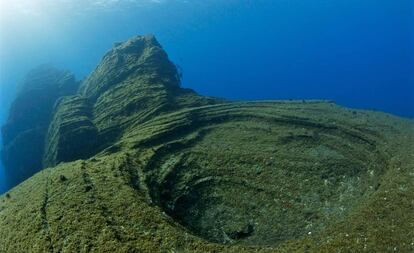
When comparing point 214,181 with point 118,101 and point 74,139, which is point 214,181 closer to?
point 74,139

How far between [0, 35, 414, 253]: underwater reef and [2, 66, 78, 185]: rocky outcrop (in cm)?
1814

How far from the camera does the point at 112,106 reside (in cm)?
4897

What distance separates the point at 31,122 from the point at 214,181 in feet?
178

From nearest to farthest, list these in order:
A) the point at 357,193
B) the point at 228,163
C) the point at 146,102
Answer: the point at 357,193 < the point at 228,163 < the point at 146,102

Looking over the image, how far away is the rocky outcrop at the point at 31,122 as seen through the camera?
213 ft

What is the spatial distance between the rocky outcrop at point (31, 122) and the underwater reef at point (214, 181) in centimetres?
1814

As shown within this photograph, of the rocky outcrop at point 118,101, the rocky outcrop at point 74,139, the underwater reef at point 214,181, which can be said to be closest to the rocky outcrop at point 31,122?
the rocky outcrop at point 118,101

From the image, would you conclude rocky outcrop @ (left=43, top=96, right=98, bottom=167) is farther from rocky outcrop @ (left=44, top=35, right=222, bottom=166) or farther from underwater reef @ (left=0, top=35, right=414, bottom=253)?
underwater reef @ (left=0, top=35, right=414, bottom=253)

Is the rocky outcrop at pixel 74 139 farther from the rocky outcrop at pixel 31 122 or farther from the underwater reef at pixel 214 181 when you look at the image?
the rocky outcrop at pixel 31 122

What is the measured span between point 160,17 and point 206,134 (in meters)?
141

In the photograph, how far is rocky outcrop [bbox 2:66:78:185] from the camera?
64.9m

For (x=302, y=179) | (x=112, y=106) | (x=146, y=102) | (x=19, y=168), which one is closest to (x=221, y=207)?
(x=302, y=179)

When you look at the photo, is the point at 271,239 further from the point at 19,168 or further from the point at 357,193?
the point at 19,168

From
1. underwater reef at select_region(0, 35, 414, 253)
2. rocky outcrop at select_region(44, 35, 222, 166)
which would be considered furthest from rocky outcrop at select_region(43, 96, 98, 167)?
underwater reef at select_region(0, 35, 414, 253)
